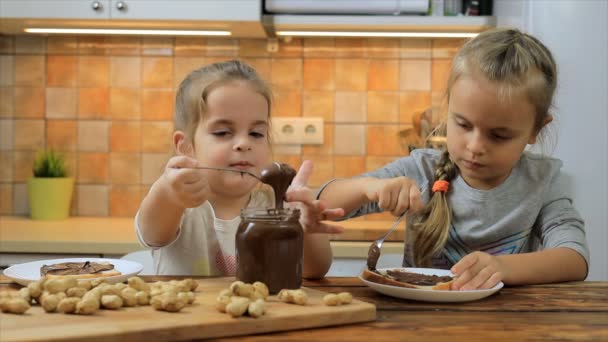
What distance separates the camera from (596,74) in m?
2.12

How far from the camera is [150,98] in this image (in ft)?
8.84

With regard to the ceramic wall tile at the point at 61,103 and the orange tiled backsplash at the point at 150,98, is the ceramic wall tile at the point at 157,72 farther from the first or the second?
the ceramic wall tile at the point at 61,103

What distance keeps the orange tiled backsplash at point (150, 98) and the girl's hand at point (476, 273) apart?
61.8 inches

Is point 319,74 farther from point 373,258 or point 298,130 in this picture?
point 373,258

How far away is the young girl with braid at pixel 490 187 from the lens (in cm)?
117

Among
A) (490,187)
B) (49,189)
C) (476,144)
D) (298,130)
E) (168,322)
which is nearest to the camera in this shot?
(168,322)

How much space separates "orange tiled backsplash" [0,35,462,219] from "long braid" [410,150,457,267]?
1158 millimetres

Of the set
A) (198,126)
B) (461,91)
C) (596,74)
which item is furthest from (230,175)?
(596,74)

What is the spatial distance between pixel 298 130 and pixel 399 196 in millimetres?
1595

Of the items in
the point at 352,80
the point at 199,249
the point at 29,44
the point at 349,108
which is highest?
the point at 29,44

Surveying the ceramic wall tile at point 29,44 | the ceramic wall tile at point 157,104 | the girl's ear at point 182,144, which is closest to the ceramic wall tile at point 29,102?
the ceramic wall tile at point 29,44

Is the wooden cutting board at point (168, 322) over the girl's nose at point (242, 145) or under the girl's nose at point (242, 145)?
under

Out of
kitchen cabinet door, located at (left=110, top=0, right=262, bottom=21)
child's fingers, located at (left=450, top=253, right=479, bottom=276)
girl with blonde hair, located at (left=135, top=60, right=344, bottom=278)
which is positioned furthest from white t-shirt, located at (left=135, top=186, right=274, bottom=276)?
kitchen cabinet door, located at (left=110, top=0, right=262, bottom=21)

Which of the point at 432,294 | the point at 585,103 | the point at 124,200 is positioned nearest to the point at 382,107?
the point at 585,103
